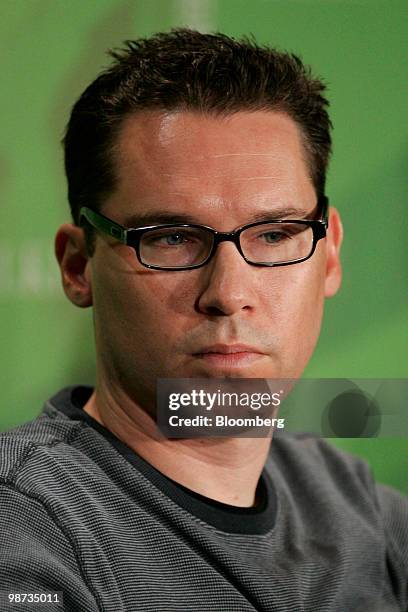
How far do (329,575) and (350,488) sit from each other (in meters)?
0.21

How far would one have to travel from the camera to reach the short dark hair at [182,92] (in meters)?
1.11

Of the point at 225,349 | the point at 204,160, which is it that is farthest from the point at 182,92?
the point at 225,349

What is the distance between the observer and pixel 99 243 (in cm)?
115

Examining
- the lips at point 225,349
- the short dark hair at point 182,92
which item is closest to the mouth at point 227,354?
the lips at point 225,349

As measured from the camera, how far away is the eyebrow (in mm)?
1059

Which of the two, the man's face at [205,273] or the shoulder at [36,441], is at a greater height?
the man's face at [205,273]

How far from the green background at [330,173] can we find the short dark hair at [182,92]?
72mm

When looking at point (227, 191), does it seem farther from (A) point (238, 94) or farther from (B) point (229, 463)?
(B) point (229, 463)

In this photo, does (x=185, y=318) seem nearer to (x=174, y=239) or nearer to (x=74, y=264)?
(x=174, y=239)

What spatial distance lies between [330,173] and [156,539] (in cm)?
58

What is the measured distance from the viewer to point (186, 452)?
3.71 ft

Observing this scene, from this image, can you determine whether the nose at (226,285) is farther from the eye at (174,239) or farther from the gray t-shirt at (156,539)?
the gray t-shirt at (156,539)

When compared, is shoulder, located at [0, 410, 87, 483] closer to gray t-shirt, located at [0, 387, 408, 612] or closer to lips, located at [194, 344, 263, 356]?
gray t-shirt, located at [0, 387, 408, 612]

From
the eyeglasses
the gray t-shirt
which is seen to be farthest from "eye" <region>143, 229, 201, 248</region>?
the gray t-shirt
